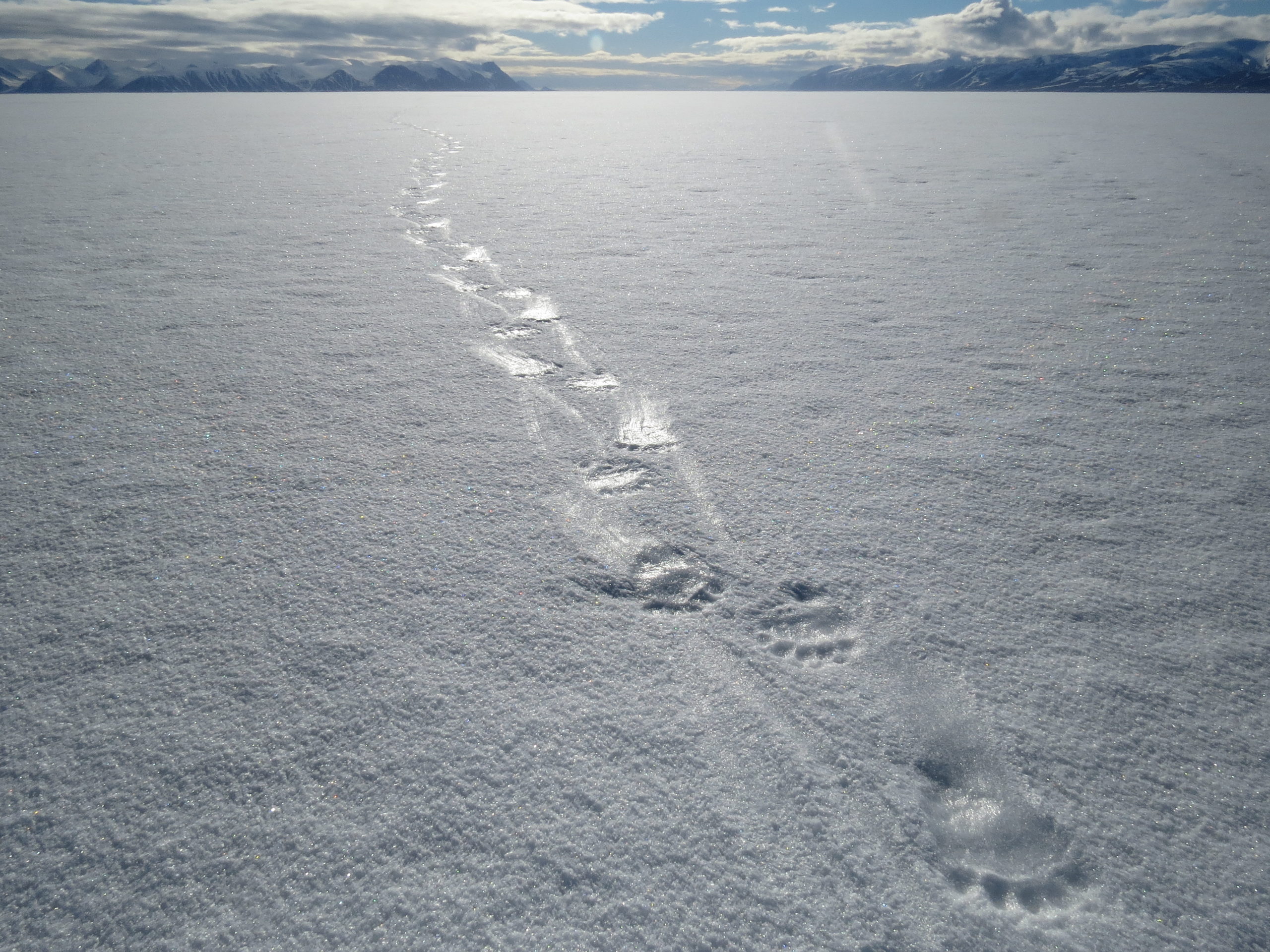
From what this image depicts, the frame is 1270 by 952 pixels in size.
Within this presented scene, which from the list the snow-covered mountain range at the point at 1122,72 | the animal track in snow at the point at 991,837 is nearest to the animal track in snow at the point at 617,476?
the animal track in snow at the point at 991,837

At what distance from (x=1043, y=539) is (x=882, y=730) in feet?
2.77

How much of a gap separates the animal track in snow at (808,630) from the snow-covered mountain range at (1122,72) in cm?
11311

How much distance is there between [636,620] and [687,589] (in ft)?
0.54

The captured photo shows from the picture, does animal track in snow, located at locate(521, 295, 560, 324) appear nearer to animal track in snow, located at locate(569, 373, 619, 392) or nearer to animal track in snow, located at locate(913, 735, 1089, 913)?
animal track in snow, located at locate(569, 373, 619, 392)

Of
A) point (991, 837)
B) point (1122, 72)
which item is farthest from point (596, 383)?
point (1122, 72)

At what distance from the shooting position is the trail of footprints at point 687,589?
40.1 inches

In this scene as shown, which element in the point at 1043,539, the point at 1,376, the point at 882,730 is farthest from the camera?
the point at 1,376

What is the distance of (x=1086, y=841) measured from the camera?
3.42 ft

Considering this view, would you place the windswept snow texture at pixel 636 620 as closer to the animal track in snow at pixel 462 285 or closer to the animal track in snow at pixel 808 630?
the animal track in snow at pixel 808 630

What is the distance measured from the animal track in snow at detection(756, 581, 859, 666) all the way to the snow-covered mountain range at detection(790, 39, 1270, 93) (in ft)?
371

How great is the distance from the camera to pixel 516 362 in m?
2.85

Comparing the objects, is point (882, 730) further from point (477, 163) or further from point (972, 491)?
point (477, 163)

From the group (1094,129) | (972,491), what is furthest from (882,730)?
(1094,129)

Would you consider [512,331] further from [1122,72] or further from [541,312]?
[1122,72]
